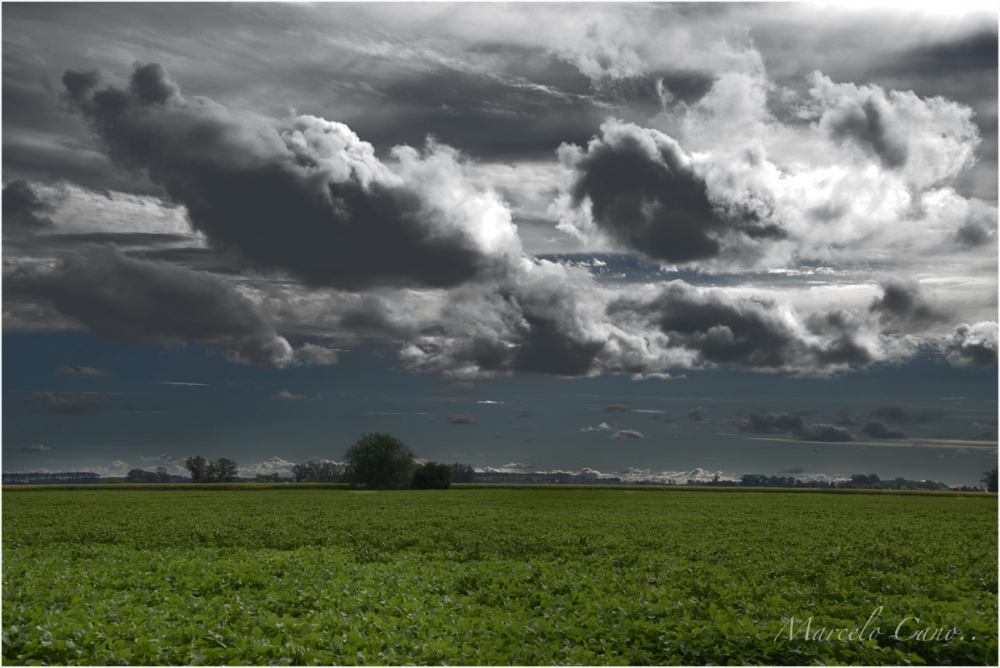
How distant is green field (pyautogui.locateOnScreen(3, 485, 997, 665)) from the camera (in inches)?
547

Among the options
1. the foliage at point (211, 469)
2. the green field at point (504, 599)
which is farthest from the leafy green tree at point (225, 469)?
the green field at point (504, 599)

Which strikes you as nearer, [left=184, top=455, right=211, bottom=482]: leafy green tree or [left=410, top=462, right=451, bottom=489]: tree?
[left=410, top=462, right=451, bottom=489]: tree

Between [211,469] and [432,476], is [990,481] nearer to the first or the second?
[432,476]

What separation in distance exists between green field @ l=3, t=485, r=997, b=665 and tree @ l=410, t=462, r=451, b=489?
98.4 meters

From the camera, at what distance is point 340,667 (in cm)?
1276

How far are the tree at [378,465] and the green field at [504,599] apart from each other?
103849mm

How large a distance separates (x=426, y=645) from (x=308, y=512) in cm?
4167

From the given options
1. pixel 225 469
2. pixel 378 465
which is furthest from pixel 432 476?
pixel 225 469

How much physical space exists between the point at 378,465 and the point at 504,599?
123 metres

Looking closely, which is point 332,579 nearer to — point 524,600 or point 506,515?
point 524,600

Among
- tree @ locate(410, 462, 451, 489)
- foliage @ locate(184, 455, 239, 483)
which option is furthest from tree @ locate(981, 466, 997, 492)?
foliage @ locate(184, 455, 239, 483)

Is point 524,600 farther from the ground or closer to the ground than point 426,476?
farther from the ground

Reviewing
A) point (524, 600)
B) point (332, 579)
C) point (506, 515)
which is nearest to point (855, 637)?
point (524, 600)

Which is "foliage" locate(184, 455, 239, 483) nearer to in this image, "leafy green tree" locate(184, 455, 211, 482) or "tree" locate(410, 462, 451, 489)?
"leafy green tree" locate(184, 455, 211, 482)
